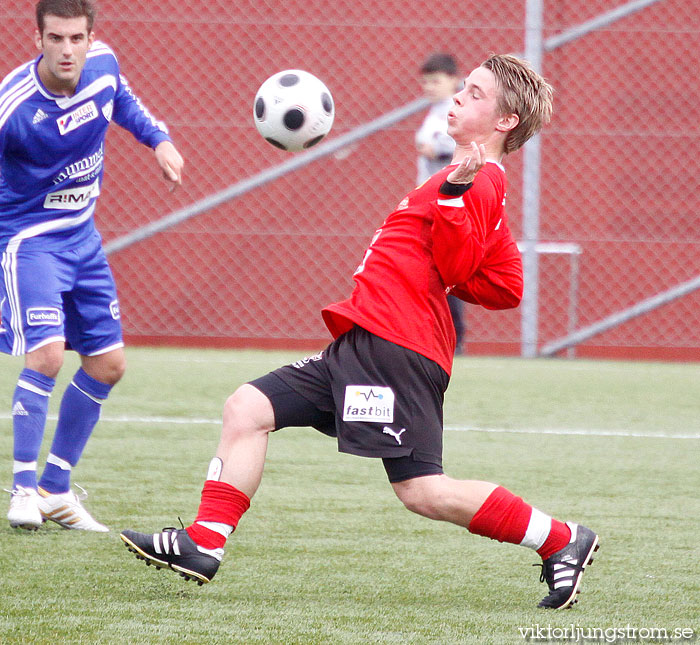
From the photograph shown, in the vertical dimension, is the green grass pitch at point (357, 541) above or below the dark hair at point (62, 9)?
below

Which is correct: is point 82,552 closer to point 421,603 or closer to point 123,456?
point 421,603

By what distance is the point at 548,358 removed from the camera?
8.86m

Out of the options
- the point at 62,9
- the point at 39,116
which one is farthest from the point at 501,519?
the point at 62,9

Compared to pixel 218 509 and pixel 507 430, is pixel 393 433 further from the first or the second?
pixel 507 430

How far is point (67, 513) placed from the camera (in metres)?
3.64

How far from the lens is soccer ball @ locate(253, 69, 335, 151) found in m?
3.74

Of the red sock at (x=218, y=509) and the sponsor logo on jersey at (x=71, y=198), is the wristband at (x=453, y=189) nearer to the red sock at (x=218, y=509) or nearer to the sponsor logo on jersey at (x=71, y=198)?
the red sock at (x=218, y=509)

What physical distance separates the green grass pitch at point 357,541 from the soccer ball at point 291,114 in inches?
48.7

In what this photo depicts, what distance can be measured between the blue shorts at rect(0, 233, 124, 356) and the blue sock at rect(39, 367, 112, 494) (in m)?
0.12

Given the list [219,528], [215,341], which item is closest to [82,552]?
[219,528]

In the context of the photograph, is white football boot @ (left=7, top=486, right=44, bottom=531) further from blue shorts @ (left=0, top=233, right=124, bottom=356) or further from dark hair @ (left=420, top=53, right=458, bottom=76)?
dark hair @ (left=420, top=53, right=458, bottom=76)

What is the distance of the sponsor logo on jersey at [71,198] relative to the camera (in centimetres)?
383

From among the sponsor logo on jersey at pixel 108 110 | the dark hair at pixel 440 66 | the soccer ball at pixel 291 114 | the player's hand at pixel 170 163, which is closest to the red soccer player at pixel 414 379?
the soccer ball at pixel 291 114

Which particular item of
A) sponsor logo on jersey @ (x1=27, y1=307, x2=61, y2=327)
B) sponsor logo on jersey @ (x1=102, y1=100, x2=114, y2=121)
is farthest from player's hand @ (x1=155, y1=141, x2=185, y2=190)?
sponsor logo on jersey @ (x1=27, y1=307, x2=61, y2=327)
